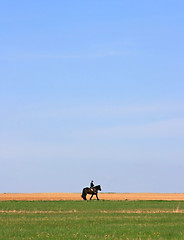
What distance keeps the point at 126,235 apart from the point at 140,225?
4701mm

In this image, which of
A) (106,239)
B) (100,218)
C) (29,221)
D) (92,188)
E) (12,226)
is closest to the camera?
(106,239)

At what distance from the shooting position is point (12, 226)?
108 feet

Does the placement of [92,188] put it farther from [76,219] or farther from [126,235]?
[126,235]

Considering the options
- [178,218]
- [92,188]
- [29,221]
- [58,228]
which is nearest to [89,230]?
[58,228]

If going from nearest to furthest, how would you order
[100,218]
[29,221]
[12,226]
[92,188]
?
[12,226]
[29,221]
[100,218]
[92,188]

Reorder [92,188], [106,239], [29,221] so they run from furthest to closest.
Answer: [92,188] → [29,221] → [106,239]

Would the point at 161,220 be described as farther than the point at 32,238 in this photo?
Yes

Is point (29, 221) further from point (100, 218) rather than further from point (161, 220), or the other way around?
point (161, 220)

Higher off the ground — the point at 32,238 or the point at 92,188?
the point at 92,188

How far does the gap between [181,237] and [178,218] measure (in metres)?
11.3

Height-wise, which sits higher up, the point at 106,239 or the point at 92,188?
the point at 92,188

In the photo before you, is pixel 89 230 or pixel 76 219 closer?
pixel 89 230

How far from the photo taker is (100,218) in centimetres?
3897

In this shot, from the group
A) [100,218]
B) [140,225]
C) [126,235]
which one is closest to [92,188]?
[100,218]
